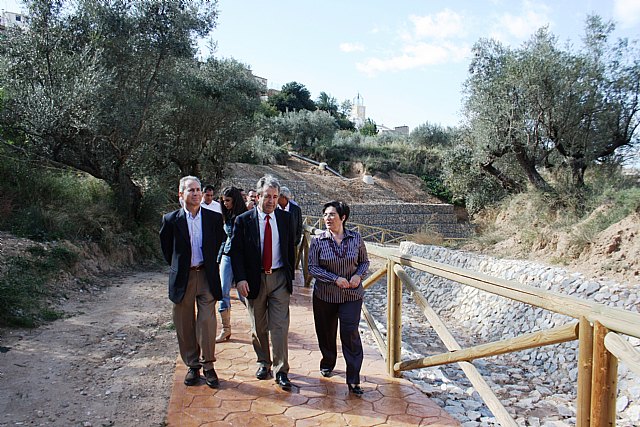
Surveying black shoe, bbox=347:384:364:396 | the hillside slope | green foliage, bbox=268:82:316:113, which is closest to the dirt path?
black shoe, bbox=347:384:364:396

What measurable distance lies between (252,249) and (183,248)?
520 millimetres

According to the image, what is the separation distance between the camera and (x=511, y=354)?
728cm

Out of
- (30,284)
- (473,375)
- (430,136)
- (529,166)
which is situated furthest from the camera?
(430,136)

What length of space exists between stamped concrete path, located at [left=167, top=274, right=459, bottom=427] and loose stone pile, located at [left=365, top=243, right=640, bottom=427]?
0.36 m

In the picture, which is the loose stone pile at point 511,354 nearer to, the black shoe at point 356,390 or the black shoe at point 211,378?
the black shoe at point 356,390

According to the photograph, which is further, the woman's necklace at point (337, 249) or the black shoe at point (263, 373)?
the black shoe at point (263, 373)

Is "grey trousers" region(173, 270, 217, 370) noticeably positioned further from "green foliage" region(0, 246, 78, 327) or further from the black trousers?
"green foliage" region(0, 246, 78, 327)

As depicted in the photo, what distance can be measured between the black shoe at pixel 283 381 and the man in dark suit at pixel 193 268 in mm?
485

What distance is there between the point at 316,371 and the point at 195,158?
11492mm

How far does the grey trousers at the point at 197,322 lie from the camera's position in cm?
356

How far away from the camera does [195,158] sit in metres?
14.3

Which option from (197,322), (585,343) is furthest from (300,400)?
(585,343)

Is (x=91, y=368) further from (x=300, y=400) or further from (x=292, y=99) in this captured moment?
(x=292, y=99)

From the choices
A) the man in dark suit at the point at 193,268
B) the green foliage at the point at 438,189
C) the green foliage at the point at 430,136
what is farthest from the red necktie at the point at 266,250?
the green foliage at the point at 430,136
